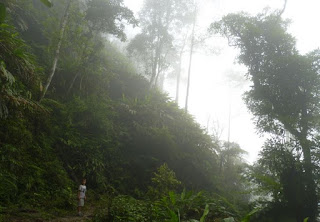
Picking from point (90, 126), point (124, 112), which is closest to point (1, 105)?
point (90, 126)

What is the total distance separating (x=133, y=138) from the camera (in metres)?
12.2

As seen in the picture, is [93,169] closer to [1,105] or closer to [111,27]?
[1,105]

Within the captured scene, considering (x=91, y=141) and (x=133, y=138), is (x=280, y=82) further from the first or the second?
(x=91, y=141)

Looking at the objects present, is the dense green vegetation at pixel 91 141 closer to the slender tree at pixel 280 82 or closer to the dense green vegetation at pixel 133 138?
the dense green vegetation at pixel 133 138

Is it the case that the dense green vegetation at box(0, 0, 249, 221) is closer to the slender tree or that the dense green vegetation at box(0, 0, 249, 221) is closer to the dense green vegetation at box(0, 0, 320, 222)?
the dense green vegetation at box(0, 0, 320, 222)

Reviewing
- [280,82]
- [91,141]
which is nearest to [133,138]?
[91,141]

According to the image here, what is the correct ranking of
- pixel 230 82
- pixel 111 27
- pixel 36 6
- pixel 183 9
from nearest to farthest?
pixel 111 27, pixel 36 6, pixel 183 9, pixel 230 82

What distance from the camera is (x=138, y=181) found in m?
10.5

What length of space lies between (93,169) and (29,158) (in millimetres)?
2531

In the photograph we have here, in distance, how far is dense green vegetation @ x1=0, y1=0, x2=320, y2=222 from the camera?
6312 millimetres

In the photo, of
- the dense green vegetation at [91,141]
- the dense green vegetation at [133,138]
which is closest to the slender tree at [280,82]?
the dense green vegetation at [133,138]

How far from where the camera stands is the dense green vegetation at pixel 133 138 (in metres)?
6.31

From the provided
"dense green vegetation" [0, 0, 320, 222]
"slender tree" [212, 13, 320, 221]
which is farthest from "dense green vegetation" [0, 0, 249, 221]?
"slender tree" [212, 13, 320, 221]

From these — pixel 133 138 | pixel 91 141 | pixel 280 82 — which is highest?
pixel 280 82
